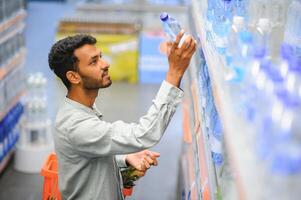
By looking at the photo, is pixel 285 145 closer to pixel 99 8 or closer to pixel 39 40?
pixel 99 8

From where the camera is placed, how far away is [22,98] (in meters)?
6.02

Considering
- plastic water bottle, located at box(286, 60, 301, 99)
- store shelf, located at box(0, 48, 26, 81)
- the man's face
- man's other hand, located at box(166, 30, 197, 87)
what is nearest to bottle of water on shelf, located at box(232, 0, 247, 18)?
man's other hand, located at box(166, 30, 197, 87)

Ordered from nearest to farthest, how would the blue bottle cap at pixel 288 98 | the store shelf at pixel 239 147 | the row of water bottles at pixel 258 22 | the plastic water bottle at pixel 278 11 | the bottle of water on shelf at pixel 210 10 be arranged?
the store shelf at pixel 239 147 < the blue bottle cap at pixel 288 98 < the row of water bottles at pixel 258 22 < the plastic water bottle at pixel 278 11 < the bottle of water on shelf at pixel 210 10

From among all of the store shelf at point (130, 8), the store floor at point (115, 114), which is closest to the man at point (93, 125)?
the store floor at point (115, 114)

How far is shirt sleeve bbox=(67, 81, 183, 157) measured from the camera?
7.77 feet

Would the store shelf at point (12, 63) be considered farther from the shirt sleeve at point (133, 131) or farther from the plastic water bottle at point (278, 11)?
the plastic water bottle at point (278, 11)

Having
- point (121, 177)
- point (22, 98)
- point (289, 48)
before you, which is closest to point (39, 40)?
point (22, 98)

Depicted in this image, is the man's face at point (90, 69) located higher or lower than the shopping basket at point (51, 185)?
higher

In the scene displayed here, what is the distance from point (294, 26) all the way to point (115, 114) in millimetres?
4259

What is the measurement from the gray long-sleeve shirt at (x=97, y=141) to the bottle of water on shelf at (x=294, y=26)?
1.69 feet

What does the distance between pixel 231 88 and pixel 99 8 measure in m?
6.94

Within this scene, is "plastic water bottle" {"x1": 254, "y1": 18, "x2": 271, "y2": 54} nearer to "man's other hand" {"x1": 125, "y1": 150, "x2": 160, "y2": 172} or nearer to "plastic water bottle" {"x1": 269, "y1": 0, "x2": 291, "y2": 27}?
"plastic water bottle" {"x1": 269, "y1": 0, "x2": 291, "y2": 27}

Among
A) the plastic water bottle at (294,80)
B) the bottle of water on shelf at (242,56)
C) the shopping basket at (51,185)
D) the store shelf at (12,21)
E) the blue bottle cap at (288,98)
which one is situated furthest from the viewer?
the store shelf at (12,21)

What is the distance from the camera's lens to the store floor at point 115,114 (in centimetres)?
482
